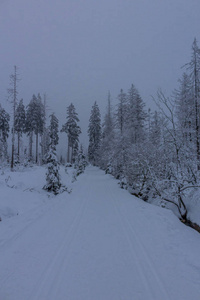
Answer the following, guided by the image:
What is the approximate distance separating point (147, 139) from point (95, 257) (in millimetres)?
12834

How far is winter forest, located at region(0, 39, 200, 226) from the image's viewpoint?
732 centimetres

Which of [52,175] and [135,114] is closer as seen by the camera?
[52,175]

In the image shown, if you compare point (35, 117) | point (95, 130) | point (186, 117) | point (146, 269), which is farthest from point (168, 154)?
point (95, 130)

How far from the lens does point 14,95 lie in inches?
824

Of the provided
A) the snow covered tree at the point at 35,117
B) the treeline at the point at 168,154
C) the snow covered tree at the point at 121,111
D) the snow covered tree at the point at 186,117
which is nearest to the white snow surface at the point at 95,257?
the treeline at the point at 168,154

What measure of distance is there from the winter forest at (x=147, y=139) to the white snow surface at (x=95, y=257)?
6.61ft

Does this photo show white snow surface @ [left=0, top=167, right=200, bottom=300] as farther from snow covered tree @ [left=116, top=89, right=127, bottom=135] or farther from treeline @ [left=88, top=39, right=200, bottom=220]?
snow covered tree @ [left=116, top=89, right=127, bottom=135]

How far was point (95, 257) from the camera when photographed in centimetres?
362

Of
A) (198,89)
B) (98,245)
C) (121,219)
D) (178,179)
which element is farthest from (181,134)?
(198,89)

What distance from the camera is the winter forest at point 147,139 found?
7.32 m

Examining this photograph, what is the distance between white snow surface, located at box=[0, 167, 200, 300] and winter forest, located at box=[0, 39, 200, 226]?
2013 mm

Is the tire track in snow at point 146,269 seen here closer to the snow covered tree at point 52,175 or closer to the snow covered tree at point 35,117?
the snow covered tree at point 52,175

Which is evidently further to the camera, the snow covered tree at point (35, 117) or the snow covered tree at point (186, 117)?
the snow covered tree at point (35, 117)

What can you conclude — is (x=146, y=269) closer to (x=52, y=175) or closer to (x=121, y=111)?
(x=52, y=175)
